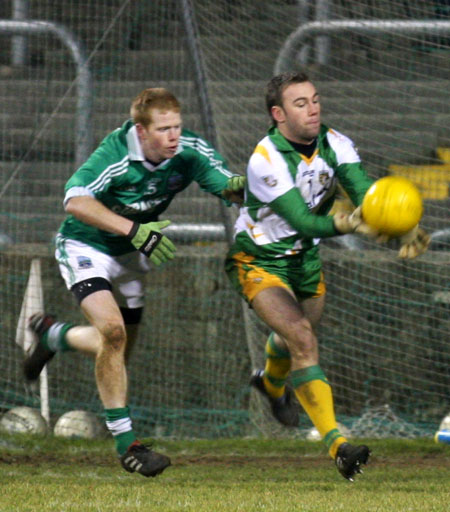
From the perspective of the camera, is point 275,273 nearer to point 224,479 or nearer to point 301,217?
point 301,217

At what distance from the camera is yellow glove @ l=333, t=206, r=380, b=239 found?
17.5ft

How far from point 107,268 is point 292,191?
4.13 feet

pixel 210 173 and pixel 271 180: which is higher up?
pixel 271 180

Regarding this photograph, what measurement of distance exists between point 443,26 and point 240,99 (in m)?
1.73

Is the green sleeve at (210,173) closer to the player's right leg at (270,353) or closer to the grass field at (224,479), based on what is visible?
the player's right leg at (270,353)

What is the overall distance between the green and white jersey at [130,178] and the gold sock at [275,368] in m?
0.97

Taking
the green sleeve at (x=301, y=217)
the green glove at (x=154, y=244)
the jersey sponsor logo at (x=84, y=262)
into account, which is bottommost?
the jersey sponsor logo at (x=84, y=262)

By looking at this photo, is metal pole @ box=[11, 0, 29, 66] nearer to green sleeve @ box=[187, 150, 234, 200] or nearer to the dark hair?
green sleeve @ box=[187, 150, 234, 200]

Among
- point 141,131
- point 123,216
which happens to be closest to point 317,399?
point 123,216

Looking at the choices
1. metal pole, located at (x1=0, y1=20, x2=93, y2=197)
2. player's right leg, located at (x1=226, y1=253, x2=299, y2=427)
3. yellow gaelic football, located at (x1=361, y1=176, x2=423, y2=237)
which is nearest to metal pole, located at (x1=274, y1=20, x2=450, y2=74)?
metal pole, located at (x1=0, y1=20, x2=93, y2=197)

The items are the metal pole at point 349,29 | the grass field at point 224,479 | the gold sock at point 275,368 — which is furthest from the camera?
the metal pole at point 349,29

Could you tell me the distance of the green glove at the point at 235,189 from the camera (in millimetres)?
6172

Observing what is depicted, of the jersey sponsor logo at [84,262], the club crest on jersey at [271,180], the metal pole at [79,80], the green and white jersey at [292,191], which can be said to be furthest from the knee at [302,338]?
the metal pole at [79,80]

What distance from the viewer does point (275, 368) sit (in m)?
6.73
